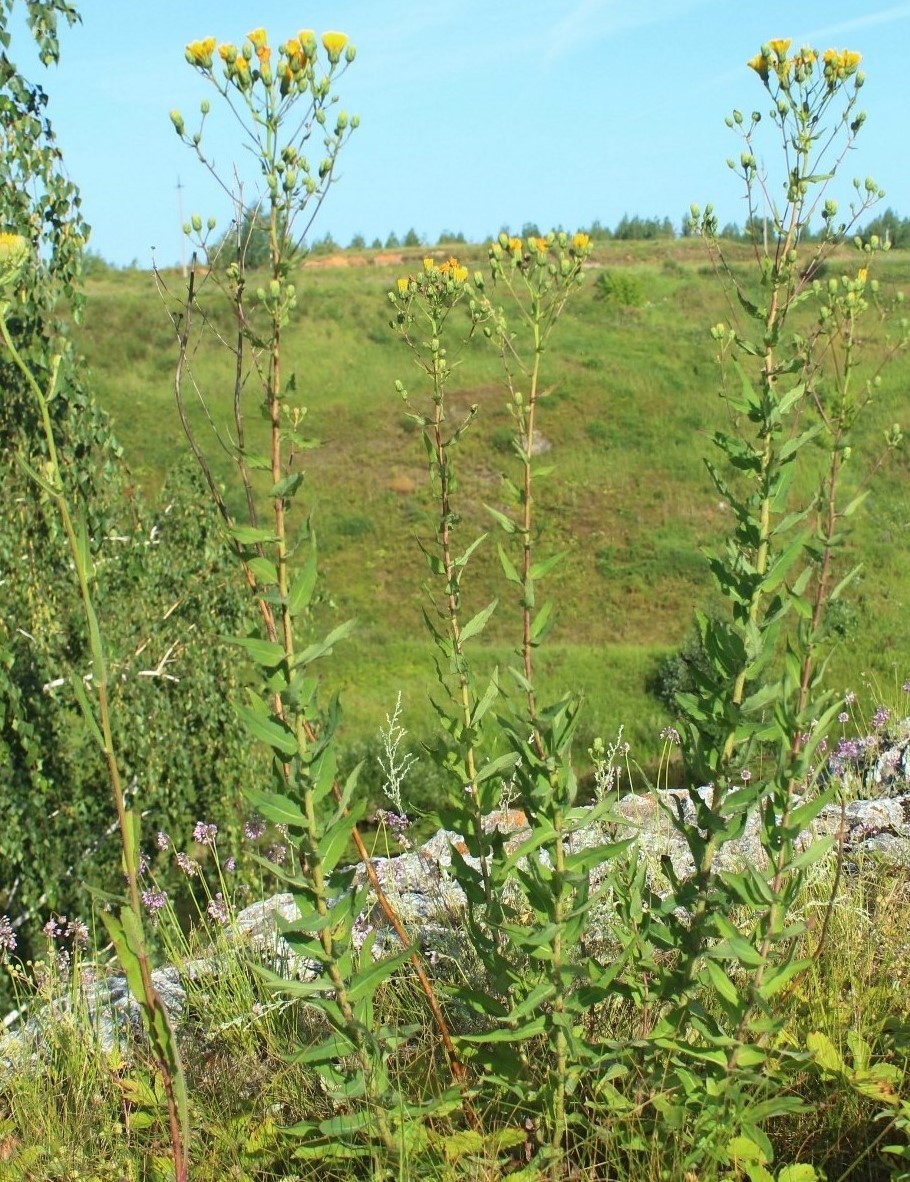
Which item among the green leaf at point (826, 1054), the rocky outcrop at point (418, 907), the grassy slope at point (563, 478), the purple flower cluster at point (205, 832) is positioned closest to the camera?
the green leaf at point (826, 1054)

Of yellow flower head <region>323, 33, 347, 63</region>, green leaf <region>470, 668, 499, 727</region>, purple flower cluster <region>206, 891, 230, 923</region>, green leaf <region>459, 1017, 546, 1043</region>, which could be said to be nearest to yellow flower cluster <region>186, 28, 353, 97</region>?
yellow flower head <region>323, 33, 347, 63</region>

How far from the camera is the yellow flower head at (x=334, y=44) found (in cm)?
157

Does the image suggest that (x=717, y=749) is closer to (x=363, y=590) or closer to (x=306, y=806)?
(x=306, y=806)

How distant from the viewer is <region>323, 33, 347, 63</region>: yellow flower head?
5.14 feet

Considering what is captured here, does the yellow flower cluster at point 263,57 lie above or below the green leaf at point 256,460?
above

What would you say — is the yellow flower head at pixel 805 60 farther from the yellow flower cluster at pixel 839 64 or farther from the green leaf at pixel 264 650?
the green leaf at pixel 264 650

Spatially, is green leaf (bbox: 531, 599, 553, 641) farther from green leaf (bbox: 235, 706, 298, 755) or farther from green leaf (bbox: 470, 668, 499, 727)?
green leaf (bbox: 235, 706, 298, 755)

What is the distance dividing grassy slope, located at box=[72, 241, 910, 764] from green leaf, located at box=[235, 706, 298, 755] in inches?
367

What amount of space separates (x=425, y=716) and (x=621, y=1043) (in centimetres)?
1029

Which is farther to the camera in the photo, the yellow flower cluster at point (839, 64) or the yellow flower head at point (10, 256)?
the yellow flower cluster at point (839, 64)

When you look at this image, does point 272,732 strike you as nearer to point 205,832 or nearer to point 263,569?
point 263,569

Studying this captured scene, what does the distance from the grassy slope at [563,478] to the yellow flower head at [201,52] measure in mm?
9530

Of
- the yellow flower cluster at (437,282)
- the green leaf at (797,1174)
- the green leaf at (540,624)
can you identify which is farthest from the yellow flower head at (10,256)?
the green leaf at (797,1174)

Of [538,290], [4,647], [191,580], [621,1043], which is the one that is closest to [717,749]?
[621,1043]
